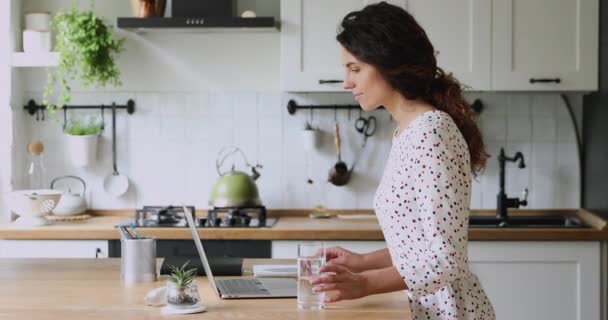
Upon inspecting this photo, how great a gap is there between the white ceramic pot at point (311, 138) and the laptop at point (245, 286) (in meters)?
1.92

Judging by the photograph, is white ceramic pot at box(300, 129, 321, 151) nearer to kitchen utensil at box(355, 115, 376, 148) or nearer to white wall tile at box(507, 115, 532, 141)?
kitchen utensil at box(355, 115, 376, 148)

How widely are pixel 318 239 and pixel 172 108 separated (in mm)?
1109

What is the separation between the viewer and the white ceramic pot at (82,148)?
15.4 ft

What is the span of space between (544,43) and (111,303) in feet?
8.50

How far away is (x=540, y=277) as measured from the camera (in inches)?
165

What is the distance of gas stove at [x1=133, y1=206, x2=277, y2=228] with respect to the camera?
4.29m

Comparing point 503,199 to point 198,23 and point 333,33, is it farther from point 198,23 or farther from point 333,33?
point 198,23

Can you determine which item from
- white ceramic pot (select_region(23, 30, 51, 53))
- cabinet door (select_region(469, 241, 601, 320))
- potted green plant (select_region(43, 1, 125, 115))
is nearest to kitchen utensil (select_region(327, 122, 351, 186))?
cabinet door (select_region(469, 241, 601, 320))

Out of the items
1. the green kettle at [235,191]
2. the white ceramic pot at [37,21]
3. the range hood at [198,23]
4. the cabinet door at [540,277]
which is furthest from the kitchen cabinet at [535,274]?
the white ceramic pot at [37,21]

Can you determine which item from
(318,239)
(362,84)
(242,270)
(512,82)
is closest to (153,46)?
(318,239)

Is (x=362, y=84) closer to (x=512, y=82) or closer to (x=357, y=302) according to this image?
(x=357, y=302)

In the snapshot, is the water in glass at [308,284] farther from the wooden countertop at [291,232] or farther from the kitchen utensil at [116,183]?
the kitchen utensil at [116,183]

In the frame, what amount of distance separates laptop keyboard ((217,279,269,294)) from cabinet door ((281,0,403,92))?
1.70 metres

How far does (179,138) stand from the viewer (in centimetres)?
479
